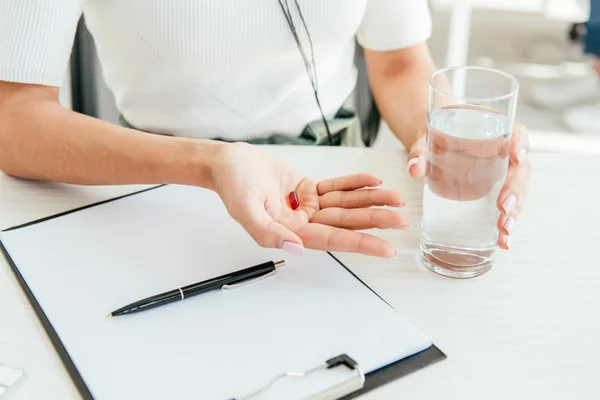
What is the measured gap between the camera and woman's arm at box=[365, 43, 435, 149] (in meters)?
1.02

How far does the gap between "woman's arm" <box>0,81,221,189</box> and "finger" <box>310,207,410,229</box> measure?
0.13m

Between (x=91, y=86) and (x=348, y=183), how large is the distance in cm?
59

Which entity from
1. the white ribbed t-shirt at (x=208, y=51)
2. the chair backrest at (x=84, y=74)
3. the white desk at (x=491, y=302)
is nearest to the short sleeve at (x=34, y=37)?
the white ribbed t-shirt at (x=208, y=51)

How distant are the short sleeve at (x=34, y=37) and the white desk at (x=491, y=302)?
13cm

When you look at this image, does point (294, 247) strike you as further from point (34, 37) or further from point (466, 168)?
point (34, 37)

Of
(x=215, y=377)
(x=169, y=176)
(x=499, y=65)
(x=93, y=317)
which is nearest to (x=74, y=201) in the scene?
(x=169, y=176)

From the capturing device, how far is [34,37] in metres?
0.83

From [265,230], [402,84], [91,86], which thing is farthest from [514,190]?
[91,86]

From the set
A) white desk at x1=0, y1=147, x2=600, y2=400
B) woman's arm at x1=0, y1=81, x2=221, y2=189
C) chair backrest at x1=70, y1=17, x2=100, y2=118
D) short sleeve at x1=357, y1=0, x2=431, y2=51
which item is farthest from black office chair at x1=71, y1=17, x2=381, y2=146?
white desk at x1=0, y1=147, x2=600, y2=400

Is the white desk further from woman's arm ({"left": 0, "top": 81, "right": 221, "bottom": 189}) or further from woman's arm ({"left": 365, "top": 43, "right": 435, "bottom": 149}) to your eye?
woman's arm ({"left": 365, "top": 43, "right": 435, "bottom": 149})

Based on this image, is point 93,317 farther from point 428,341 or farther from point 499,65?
point 499,65

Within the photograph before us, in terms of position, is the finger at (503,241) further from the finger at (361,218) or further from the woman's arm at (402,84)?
the woman's arm at (402,84)

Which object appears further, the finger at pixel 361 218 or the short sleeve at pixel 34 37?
the short sleeve at pixel 34 37

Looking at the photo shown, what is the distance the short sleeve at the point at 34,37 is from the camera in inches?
32.4
